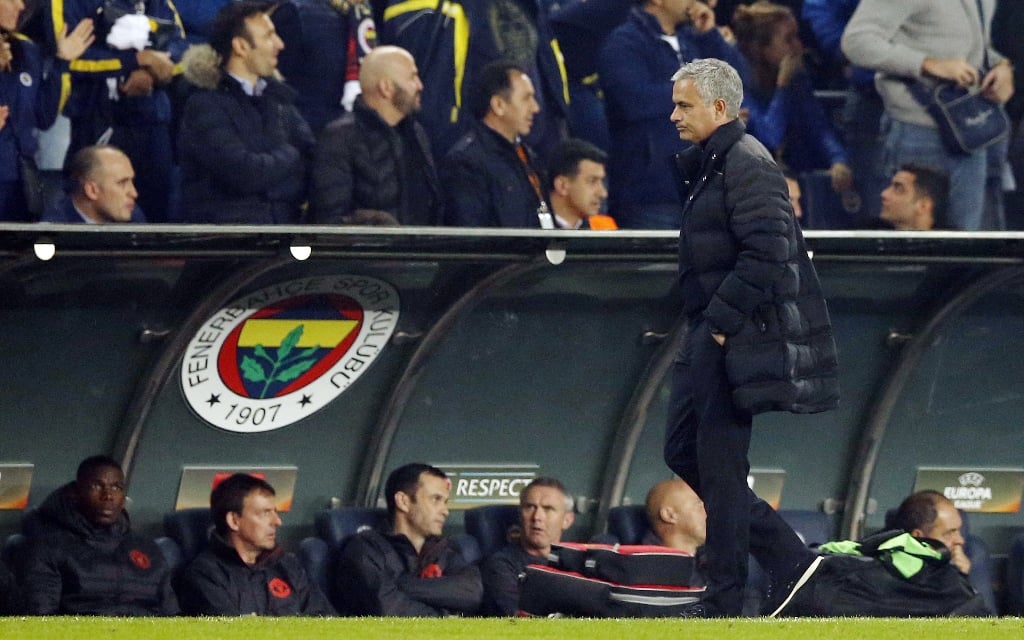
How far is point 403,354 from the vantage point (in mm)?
8992

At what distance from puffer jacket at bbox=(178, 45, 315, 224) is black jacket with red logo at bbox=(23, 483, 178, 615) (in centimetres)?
148

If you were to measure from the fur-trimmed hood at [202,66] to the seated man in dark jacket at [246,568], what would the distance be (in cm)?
172

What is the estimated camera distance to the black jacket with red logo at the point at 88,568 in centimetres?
789

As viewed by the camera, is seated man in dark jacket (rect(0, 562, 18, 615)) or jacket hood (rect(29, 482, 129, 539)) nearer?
seated man in dark jacket (rect(0, 562, 18, 615))

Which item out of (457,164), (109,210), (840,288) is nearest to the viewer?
(109,210)

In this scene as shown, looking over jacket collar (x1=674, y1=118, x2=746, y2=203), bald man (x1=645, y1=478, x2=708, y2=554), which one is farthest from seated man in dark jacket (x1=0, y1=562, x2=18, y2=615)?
jacket collar (x1=674, y1=118, x2=746, y2=203)

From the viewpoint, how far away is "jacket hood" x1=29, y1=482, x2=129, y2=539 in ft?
26.5

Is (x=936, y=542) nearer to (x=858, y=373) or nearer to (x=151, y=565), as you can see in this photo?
(x=858, y=373)

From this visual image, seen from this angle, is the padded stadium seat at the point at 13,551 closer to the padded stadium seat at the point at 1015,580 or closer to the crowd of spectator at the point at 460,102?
the crowd of spectator at the point at 460,102

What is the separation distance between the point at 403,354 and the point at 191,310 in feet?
3.35

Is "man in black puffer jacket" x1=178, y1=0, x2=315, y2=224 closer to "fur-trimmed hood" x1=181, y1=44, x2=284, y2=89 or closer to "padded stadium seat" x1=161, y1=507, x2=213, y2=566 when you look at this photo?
"fur-trimmed hood" x1=181, y1=44, x2=284, y2=89

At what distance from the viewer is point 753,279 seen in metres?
5.52

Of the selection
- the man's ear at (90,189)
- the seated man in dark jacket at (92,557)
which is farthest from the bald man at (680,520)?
the man's ear at (90,189)

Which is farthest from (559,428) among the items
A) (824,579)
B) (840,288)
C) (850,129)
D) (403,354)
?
(824,579)
